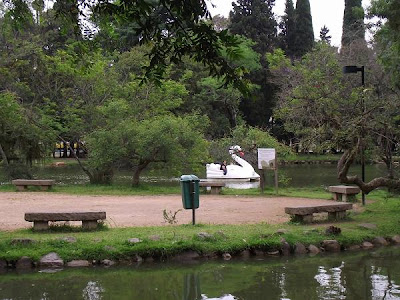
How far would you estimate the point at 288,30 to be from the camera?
50.5 m

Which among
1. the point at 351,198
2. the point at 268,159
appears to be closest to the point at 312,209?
the point at 351,198

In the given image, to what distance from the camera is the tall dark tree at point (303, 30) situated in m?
49.1

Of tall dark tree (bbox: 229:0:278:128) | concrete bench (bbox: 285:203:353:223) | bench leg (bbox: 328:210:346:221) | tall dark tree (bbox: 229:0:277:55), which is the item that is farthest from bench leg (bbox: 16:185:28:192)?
tall dark tree (bbox: 229:0:277:55)

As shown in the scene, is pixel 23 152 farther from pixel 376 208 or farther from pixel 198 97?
pixel 198 97

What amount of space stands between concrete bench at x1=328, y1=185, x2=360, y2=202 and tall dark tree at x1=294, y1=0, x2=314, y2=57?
33674 millimetres

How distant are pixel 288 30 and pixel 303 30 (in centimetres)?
167

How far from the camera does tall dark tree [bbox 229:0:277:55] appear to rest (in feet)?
153

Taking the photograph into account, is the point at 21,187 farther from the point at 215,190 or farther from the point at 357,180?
the point at 357,180

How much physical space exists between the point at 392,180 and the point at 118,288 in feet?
24.5

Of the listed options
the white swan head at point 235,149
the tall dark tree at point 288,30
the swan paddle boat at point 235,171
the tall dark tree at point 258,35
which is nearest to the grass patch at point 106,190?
the white swan head at point 235,149

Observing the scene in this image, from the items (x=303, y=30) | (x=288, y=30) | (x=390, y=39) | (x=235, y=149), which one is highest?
(x=288, y=30)

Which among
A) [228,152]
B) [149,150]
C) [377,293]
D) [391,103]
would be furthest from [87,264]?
[228,152]

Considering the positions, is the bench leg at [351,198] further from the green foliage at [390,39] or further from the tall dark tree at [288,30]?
the tall dark tree at [288,30]

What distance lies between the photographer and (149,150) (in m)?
19.7
